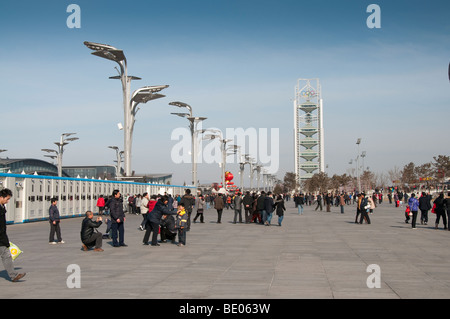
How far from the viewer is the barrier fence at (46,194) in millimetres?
25641

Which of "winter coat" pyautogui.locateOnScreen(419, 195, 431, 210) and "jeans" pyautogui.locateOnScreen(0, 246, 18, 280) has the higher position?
"winter coat" pyautogui.locateOnScreen(419, 195, 431, 210)

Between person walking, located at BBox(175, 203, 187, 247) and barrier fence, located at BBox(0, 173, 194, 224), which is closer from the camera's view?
person walking, located at BBox(175, 203, 187, 247)

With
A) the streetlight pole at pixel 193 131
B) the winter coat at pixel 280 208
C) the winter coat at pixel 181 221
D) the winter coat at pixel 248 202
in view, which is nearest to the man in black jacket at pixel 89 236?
the winter coat at pixel 181 221

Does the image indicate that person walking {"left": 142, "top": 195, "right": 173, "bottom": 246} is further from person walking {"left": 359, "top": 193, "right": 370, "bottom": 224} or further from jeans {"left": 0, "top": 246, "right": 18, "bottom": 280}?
person walking {"left": 359, "top": 193, "right": 370, "bottom": 224}

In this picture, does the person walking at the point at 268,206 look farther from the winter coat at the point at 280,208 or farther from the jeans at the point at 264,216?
the winter coat at the point at 280,208

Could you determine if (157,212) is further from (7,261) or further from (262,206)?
(262,206)

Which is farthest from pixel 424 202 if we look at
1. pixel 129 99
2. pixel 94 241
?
pixel 129 99

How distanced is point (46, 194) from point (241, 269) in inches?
850

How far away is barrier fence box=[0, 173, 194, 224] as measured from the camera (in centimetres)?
2564

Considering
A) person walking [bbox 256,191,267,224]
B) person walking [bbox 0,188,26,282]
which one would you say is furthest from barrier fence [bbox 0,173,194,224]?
person walking [bbox 0,188,26,282]

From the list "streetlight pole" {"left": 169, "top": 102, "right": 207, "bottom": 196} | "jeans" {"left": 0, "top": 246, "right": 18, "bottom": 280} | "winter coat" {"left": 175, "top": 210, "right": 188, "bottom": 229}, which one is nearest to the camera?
"jeans" {"left": 0, "top": 246, "right": 18, "bottom": 280}

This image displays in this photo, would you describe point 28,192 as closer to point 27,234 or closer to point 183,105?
point 27,234

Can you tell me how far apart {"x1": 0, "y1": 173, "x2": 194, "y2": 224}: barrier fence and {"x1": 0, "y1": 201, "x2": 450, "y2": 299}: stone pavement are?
9442 millimetres
